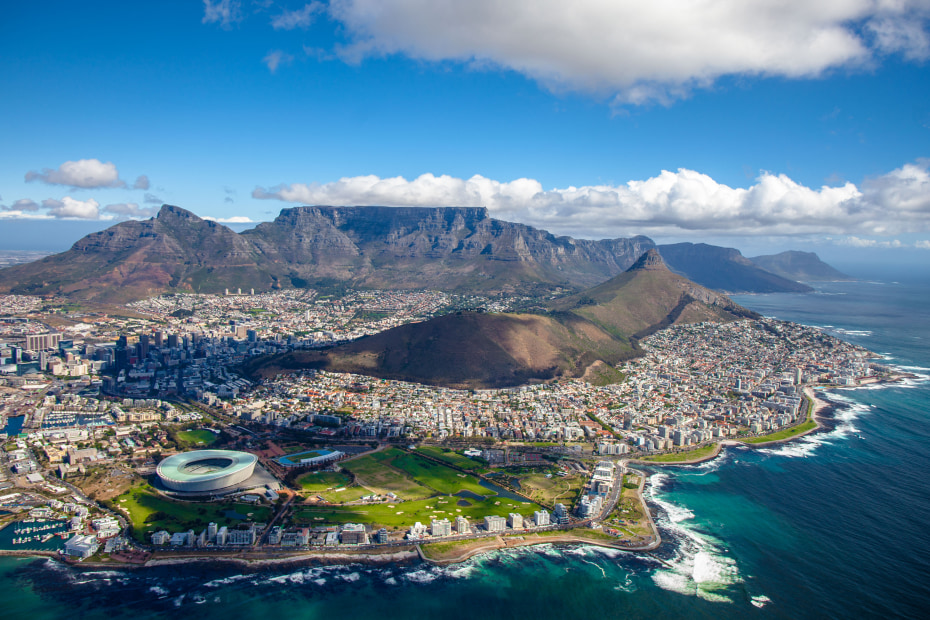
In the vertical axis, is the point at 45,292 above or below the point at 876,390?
above

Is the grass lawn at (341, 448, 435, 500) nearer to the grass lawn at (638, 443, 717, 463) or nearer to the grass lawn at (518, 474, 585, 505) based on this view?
the grass lawn at (518, 474, 585, 505)

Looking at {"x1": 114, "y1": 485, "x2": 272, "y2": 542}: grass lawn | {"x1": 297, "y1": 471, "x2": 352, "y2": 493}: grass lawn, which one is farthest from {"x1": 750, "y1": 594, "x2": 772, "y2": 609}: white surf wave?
{"x1": 114, "y1": 485, "x2": 272, "y2": 542}: grass lawn

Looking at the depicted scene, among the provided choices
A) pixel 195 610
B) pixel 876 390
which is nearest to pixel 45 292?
pixel 195 610

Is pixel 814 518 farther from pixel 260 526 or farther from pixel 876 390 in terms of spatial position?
pixel 876 390

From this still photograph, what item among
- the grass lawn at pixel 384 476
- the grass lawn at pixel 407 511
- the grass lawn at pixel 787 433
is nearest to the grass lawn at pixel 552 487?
the grass lawn at pixel 407 511

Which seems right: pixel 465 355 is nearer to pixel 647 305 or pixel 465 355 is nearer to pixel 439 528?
pixel 439 528
